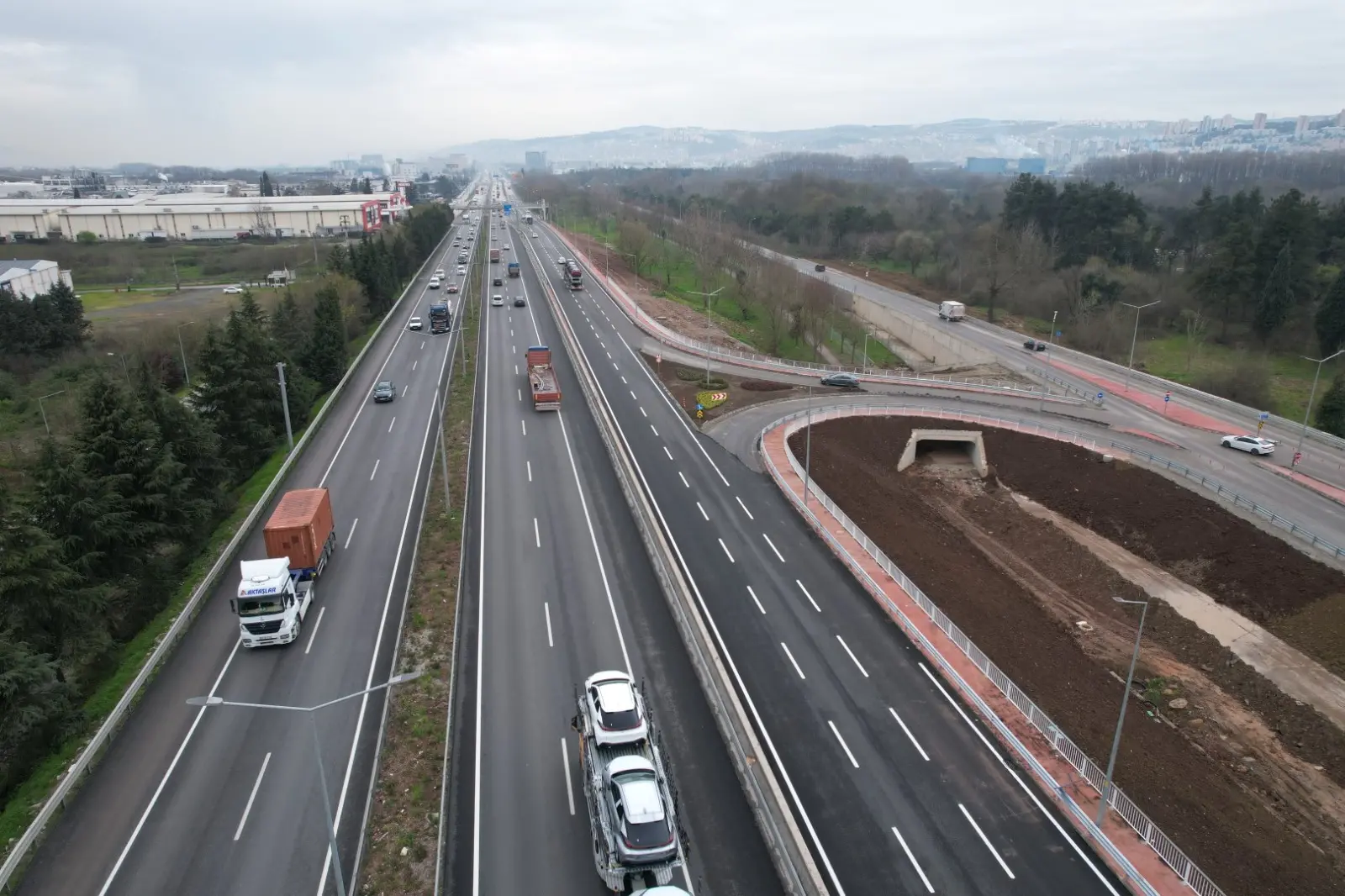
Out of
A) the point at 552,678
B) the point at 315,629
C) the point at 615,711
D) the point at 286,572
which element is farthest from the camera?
the point at 315,629

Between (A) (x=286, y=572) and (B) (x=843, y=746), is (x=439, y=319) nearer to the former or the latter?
(A) (x=286, y=572)

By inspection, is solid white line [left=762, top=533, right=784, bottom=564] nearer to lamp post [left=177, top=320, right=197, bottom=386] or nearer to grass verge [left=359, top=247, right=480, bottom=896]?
grass verge [left=359, top=247, right=480, bottom=896]

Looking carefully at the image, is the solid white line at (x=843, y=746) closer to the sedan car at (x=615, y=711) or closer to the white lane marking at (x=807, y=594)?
the sedan car at (x=615, y=711)

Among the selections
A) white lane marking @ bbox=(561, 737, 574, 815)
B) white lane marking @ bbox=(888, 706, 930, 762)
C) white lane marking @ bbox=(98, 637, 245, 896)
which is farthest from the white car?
white lane marking @ bbox=(98, 637, 245, 896)

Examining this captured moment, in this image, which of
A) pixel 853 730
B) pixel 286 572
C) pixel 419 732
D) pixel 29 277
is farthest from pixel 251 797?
pixel 29 277

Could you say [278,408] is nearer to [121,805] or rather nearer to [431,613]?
[431,613]

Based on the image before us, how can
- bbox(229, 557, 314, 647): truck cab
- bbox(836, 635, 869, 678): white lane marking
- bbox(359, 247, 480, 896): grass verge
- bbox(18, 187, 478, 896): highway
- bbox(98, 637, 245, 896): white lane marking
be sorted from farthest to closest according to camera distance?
bbox(836, 635, 869, 678): white lane marking, bbox(229, 557, 314, 647): truck cab, bbox(359, 247, 480, 896): grass verge, bbox(18, 187, 478, 896): highway, bbox(98, 637, 245, 896): white lane marking
